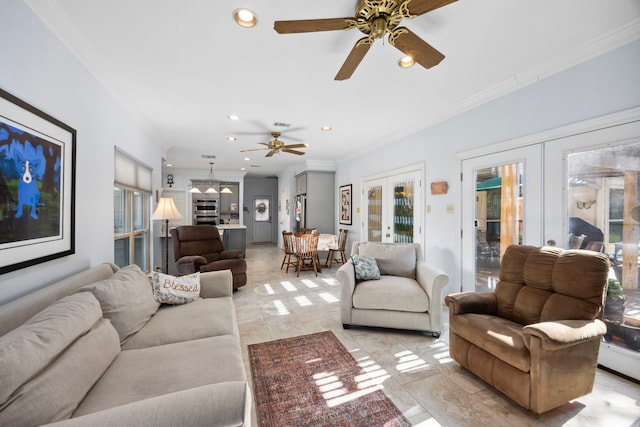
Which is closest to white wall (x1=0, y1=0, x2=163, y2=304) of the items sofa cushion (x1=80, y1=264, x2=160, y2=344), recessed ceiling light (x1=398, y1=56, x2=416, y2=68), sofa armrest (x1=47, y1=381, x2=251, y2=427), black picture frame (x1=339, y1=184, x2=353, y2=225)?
sofa cushion (x1=80, y1=264, x2=160, y2=344)

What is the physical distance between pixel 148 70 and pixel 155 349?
243 cm

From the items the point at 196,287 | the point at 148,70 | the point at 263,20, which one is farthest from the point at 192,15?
the point at 196,287

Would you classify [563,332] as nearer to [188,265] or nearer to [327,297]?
[327,297]

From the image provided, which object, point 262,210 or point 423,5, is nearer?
point 423,5

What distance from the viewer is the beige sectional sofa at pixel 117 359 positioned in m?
0.88

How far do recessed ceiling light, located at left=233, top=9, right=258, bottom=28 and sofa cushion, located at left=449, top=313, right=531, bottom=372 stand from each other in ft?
8.81

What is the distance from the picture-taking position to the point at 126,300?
1.77 metres

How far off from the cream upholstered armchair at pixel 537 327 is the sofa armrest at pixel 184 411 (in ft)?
5.50

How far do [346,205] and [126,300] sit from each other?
508cm

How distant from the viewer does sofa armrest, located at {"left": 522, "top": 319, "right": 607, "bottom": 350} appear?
1.51 metres

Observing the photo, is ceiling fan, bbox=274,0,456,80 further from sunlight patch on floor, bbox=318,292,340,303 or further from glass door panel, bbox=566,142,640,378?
sunlight patch on floor, bbox=318,292,340,303

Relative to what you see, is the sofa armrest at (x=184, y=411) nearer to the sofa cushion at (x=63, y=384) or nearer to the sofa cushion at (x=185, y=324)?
the sofa cushion at (x=63, y=384)

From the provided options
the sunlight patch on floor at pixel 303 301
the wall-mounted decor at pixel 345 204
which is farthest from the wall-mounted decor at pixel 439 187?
the wall-mounted decor at pixel 345 204

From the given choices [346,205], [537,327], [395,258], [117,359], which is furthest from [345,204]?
[117,359]
